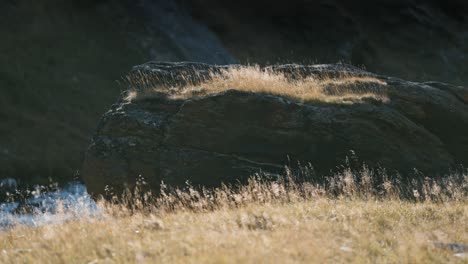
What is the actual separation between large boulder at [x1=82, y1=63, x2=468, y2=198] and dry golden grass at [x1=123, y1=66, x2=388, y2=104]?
424 mm

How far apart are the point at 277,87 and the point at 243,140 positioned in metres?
2.31

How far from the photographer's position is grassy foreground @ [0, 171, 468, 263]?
7798mm

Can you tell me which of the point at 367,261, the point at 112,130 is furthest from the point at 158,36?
the point at 367,261

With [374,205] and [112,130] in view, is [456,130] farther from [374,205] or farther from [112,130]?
[112,130]

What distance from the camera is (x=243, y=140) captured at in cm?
1602

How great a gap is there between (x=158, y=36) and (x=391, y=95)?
29429mm

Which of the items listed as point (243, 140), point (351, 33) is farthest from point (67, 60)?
point (243, 140)

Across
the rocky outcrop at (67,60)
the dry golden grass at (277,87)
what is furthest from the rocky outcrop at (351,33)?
the dry golden grass at (277,87)

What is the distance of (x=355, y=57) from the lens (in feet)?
168

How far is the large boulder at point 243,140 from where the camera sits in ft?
51.2

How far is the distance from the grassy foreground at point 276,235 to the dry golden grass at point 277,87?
4.82m

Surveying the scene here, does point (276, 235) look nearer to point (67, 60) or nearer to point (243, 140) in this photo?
point (243, 140)

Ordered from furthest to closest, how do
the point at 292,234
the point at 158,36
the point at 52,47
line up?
the point at 158,36 < the point at 52,47 < the point at 292,234

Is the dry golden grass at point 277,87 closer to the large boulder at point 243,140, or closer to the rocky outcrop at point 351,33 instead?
the large boulder at point 243,140
